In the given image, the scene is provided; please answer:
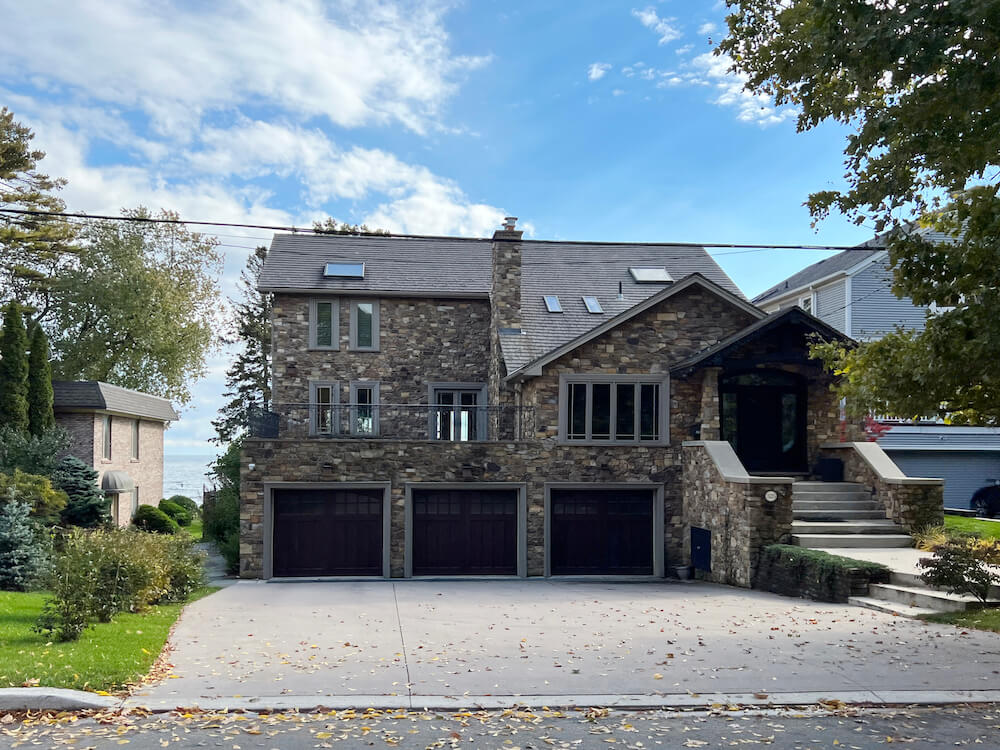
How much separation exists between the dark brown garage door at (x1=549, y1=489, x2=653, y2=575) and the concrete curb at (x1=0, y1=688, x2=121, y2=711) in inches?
554

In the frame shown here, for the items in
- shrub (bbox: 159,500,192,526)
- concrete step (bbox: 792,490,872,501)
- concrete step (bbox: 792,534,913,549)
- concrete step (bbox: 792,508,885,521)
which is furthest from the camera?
shrub (bbox: 159,500,192,526)

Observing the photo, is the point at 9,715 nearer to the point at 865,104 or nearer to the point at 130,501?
the point at 865,104

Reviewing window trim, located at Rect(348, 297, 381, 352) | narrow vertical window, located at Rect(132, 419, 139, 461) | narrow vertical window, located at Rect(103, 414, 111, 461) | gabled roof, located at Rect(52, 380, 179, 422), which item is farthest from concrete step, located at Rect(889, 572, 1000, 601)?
narrow vertical window, located at Rect(132, 419, 139, 461)

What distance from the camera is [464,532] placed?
67.5 feet

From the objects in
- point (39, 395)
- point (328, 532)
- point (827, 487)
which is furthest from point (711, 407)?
point (39, 395)

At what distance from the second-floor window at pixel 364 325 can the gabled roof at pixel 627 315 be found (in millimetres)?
Result: 5737

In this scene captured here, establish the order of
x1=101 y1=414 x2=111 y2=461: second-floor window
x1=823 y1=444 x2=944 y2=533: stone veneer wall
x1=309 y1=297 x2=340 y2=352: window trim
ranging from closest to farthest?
x1=823 y1=444 x2=944 y2=533: stone veneer wall, x1=309 y1=297 x2=340 y2=352: window trim, x1=101 y1=414 x2=111 y2=461: second-floor window

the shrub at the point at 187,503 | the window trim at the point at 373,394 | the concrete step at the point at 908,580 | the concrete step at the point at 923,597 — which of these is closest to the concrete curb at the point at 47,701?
the concrete step at the point at 923,597

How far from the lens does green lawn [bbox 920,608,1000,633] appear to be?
11.0 meters

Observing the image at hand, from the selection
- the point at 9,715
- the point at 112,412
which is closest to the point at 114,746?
the point at 9,715

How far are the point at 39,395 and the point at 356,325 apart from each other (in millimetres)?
8246

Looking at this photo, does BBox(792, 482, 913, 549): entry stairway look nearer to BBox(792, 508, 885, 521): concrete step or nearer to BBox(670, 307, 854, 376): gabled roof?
BBox(792, 508, 885, 521): concrete step

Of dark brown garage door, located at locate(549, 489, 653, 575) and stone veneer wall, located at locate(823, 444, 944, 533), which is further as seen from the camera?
dark brown garage door, located at locate(549, 489, 653, 575)

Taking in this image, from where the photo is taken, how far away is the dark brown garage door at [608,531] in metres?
20.8
